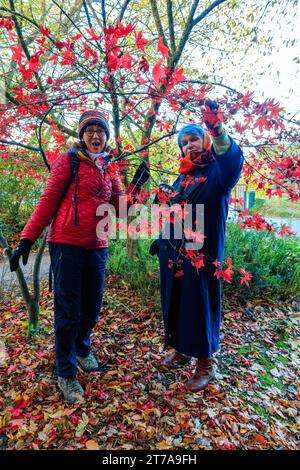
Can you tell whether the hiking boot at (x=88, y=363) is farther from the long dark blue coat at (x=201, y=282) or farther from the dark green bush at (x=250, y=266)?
the dark green bush at (x=250, y=266)

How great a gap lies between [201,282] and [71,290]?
94 centimetres

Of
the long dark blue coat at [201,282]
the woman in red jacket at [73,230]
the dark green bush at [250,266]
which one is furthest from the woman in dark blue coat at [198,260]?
the dark green bush at [250,266]

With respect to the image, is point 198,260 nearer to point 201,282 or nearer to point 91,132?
point 201,282

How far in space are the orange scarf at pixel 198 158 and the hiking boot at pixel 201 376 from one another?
60.8 inches

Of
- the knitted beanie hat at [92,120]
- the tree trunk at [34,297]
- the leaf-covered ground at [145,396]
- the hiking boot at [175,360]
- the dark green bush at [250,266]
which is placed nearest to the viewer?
the leaf-covered ground at [145,396]

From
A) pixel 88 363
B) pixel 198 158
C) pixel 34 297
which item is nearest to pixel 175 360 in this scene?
pixel 88 363

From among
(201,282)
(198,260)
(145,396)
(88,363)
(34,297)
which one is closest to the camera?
(198,260)

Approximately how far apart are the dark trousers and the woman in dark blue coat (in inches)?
23.1

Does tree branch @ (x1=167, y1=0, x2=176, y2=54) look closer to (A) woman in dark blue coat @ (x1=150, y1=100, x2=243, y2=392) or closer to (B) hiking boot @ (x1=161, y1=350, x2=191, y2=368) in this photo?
(A) woman in dark blue coat @ (x1=150, y1=100, x2=243, y2=392)

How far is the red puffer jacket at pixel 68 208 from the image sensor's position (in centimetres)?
188

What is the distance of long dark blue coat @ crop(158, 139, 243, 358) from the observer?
2.00m

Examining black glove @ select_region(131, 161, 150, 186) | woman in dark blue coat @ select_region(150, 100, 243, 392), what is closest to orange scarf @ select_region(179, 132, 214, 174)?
woman in dark blue coat @ select_region(150, 100, 243, 392)

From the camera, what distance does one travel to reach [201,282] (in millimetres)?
2057

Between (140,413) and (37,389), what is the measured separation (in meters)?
0.83
